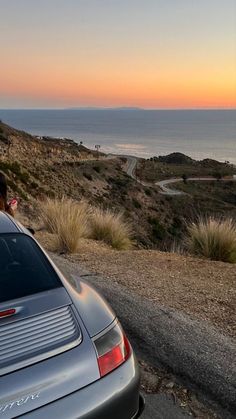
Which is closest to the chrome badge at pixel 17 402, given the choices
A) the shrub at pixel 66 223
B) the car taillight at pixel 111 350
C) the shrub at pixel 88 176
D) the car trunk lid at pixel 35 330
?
the car trunk lid at pixel 35 330

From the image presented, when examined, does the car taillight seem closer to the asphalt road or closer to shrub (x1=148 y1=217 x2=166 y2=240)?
the asphalt road

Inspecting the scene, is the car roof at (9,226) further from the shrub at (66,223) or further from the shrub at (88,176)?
the shrub at (88,176)

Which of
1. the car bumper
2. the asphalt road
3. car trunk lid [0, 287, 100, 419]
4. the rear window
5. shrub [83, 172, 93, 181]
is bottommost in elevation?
shrub [83, 172, 93, 181]

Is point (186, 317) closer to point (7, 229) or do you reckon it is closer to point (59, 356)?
point (7, 229)

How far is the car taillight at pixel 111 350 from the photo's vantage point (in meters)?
2.47

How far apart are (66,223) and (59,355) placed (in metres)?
7.62

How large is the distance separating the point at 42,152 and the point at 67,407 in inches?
2259

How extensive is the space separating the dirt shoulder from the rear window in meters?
2.43

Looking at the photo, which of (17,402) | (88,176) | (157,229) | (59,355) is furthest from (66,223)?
(88,176)

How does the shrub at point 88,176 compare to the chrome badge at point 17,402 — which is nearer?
the chrome badge at point 17,402

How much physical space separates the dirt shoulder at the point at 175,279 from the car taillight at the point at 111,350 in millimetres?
2306

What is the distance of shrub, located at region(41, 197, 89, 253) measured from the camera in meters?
9.23

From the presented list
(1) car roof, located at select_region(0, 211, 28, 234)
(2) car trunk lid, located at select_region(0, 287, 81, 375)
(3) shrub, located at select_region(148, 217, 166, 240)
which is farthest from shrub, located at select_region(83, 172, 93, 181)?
(2) car trunk lid, located at select_region(0, 287, 81, 375)

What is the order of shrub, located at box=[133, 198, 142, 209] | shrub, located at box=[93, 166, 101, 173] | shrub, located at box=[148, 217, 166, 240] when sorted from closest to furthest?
1. shrub, located at box=[148, 217, 166, 240]
2. shrub, located at box=[133, 198, 142, 209]
3. shrub, located at box=[93, 166, 101, 173]
